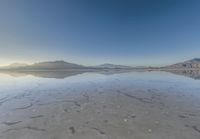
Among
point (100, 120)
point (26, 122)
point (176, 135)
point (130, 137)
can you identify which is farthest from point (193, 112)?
point (26, 122)

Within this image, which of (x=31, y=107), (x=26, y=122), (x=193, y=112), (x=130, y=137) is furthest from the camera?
(x=31, y=107)

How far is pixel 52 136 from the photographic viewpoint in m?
3.71

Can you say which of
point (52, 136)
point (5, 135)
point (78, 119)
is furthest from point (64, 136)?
point (5, 135)

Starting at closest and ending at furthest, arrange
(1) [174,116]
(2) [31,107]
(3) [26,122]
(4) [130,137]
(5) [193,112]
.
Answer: (4) [130,137] → (3) [26,122] → (1) [174,116] → (5) [193,112] → (2) [31,107]

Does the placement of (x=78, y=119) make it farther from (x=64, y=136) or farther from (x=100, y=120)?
(x=64, y=136)

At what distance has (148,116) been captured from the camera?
16.7ft

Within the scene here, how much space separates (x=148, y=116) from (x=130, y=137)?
1.78m

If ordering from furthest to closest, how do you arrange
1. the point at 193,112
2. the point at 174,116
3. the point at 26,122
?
the point at 193,112
the point at 174,116
the point at 26,122

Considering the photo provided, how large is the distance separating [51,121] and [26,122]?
2.85ft

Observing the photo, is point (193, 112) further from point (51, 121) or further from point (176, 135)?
point (51, 121)

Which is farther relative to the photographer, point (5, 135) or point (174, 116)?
point (174, 116)

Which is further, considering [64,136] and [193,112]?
[193,112]

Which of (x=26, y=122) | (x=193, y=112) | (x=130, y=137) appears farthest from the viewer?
(x=193, y=112)

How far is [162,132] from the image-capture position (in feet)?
12.7
